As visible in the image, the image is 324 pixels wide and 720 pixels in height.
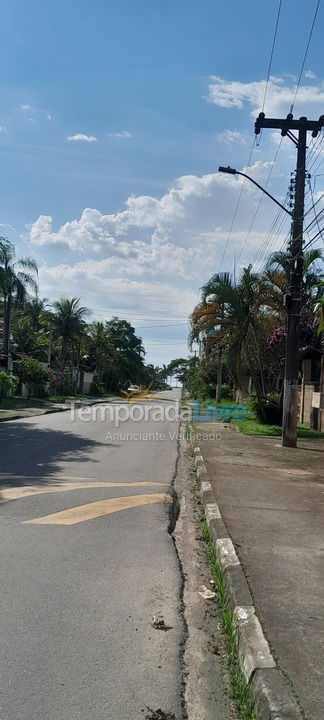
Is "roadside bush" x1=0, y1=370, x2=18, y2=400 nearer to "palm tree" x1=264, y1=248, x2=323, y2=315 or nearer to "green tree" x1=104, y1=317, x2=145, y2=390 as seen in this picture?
Answer: "palm tree" x1=264, y1=248, x2=323, y2=315

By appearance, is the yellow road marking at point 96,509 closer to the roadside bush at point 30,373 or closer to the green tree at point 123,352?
the roadside bush at point 30,373

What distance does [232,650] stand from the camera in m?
3.97

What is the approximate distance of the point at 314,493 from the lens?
9.27 metres

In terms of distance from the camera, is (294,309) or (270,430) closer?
(294,309)

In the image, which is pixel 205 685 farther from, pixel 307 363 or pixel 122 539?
pixel 307 363

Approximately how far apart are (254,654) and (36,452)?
10.0 m

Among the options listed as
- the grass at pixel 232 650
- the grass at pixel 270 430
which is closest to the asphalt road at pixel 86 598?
the grass at pixel 232 650

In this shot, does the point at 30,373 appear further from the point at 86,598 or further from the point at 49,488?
the point at 86,598

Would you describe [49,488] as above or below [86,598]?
above

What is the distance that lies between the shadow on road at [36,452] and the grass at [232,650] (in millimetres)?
4443

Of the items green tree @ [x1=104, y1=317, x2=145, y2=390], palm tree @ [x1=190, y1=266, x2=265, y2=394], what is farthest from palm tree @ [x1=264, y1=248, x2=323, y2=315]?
green tree @ [x1=104, y1=317, x2=145, y2=390]

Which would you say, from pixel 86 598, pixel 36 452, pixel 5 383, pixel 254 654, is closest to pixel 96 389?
pixel 5 383

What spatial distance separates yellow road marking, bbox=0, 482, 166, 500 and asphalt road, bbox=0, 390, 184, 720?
17 mm

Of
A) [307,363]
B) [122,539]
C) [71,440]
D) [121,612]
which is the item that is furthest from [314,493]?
[307,363]
